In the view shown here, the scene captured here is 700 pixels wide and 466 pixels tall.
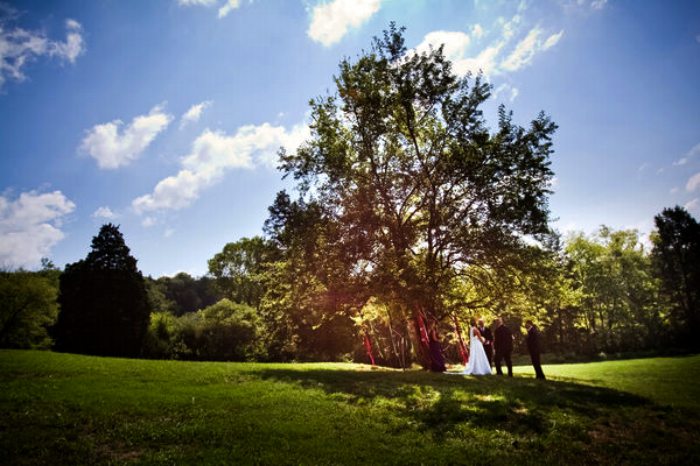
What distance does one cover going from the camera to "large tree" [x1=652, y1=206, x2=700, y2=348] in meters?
58.2

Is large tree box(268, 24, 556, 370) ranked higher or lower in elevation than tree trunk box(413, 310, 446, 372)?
higher

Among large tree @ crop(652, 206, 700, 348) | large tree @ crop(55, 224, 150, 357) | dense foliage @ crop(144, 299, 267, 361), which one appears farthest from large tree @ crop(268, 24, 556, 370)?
large tree @ crop(652, 206, 700, 348)

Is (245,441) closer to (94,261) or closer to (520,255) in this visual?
(520,255)

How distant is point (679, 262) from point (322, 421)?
77785mm

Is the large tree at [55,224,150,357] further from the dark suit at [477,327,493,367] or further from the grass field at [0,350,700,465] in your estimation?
the dark suit at [477,327,493,367]

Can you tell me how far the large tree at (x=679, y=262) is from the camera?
191ft

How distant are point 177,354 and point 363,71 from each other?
45727 millimetres

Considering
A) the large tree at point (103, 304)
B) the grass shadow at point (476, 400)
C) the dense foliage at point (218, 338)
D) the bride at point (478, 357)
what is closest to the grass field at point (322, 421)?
the grass shadow at point (476, 400)

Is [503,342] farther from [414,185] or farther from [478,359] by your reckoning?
Answer: [414,185]

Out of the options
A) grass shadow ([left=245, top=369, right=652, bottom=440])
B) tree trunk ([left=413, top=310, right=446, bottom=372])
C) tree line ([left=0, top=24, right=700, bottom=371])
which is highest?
tree line ([left=0, top=24, right=700, bottom=371])

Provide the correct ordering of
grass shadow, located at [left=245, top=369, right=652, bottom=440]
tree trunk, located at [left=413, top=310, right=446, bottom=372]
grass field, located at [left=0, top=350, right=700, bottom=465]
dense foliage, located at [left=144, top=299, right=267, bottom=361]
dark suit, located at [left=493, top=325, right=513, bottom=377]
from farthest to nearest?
dense foliage, located at [left=144, top=299, right=267, bottom=361]
tree trunk, located at [left=413, top=310, right=446, bottom=372]
dark suit, located at [left=493, top=325, right=513, bottom=377]
grass shadow, located at [left=245, top=369, right=652, bottom=440]
grass field, located at [left=0, top=350, right=700, bottom=465]

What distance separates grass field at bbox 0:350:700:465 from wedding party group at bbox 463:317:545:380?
3.86 meters

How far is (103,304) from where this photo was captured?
5094 cm

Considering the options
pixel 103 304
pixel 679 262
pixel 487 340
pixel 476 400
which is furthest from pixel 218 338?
pixel 679 262
